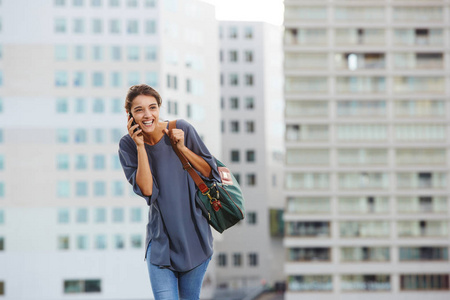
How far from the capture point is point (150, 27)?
59.9 m

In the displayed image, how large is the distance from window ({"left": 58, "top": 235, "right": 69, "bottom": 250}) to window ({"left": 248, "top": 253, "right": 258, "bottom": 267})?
2355 centimetres

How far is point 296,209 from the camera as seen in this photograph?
6297 centimetres

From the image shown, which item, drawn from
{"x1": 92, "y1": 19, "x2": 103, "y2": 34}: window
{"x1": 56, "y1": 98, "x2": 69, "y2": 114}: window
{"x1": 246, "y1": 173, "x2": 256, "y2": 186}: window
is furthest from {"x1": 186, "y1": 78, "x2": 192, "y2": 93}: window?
{"x1": 246, "y1": 173, "x2": 256, "y2": 186}: window

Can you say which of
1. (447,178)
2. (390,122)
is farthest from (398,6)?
(447,178)

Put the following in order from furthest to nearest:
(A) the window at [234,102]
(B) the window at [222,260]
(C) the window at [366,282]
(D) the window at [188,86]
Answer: (A) the window at [234,102], (B) the window at [222,260], (C) the window at [366,282], (D) the window at [188,86]

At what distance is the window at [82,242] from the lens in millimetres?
59500

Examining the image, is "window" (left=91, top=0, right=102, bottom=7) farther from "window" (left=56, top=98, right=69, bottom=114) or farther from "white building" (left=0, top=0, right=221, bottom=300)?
"window" (left=56, top=98, right=69, bottom=114)

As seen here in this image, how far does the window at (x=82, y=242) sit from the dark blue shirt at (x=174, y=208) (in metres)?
56.6

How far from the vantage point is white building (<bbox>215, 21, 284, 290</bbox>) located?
254 feet

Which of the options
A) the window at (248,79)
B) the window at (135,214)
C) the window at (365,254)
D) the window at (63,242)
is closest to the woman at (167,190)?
the window at (135,214)

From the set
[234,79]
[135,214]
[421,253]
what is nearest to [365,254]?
[421,253]

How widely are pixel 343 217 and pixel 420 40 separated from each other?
1620cm

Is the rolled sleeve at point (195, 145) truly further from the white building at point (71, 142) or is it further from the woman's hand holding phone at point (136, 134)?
the white building at point (71, 142)

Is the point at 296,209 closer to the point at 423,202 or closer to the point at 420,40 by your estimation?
the point at 423,202
